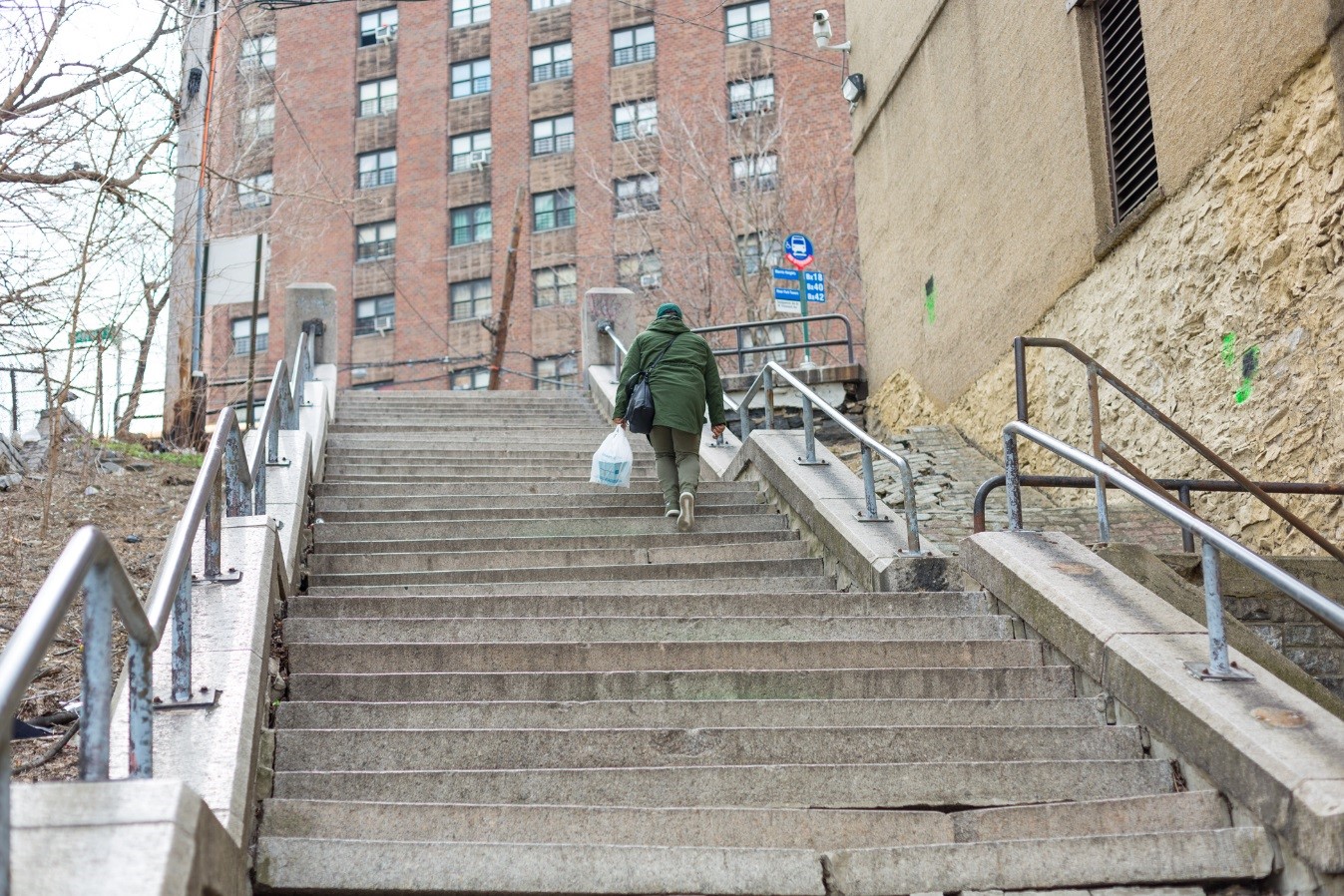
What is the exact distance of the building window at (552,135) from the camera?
3584 cm

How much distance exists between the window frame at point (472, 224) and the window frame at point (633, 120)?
4372 mm

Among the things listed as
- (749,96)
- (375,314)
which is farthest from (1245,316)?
Result: (375,314)

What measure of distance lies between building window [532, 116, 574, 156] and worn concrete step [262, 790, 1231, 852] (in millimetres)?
33251

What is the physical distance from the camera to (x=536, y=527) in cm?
796

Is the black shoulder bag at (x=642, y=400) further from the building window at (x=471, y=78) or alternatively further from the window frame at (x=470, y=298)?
the building window at (x=471, y=78)

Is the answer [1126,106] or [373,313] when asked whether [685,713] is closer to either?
[1126,106]

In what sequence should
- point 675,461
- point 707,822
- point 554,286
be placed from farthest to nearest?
point 554,286, point 675,461, point 707,822

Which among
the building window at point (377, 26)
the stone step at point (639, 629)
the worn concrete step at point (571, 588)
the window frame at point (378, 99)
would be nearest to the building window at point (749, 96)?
the window frame at point (378, 99)

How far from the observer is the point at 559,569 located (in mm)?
6918

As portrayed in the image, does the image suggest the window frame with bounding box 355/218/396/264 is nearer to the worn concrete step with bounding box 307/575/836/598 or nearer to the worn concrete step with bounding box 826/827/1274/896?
the worn concrete step with bounding box 307/575/836/598

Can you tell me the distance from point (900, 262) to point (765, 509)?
6.69 meters

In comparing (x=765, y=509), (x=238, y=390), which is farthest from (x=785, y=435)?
(x=238, y=390)

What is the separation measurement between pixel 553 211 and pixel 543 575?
1172 inches

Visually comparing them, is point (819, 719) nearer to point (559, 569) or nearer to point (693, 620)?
point (693, 620)
